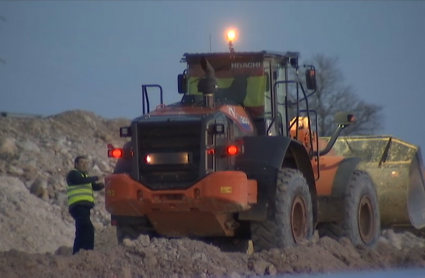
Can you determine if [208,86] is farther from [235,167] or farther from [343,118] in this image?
[343,118]

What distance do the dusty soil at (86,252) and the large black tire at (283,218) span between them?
0.36 metres

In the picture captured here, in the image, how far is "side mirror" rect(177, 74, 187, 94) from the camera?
1374 centimetres

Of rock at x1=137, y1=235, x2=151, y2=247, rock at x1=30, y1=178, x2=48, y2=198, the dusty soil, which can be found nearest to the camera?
the dusty soil

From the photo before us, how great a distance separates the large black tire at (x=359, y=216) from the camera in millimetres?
14266

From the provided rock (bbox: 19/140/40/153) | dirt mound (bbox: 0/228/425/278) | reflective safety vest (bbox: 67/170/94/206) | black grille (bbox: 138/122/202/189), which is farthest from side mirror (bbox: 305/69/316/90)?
rock (bbox: 19/140/40/153)

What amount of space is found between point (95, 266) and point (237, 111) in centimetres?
326

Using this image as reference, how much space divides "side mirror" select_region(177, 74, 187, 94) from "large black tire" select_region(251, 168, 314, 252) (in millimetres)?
2063

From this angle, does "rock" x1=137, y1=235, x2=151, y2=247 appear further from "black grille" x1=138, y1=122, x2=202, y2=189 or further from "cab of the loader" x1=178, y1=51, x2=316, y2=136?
"cab of the loader" x1=178, y1=51, x2=316, y2=136

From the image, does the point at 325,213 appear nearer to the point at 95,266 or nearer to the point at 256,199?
the point at 256,199

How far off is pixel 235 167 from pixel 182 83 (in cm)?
203

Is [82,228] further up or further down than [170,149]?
further down

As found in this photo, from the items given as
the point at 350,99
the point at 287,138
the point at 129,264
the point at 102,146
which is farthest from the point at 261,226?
the point at 350,99

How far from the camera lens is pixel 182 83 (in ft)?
45.2

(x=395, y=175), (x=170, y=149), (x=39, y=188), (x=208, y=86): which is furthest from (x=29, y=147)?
(x=170, y=149)
